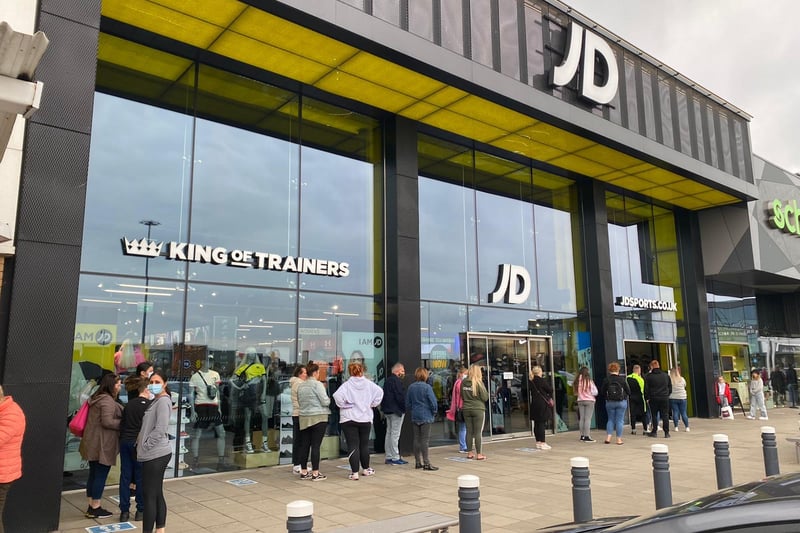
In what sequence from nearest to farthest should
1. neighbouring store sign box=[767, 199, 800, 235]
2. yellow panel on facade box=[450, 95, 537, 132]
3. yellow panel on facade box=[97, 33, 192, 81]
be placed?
yellow panel on facade box=[97, 33, 192, 81] < yellow panel on facade box=[450, 95, 537, 132] < neighbouring store sign box=[767, 199, 800, 235]

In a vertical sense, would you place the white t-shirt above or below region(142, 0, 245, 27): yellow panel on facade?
below

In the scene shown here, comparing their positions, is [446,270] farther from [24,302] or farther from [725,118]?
[725,118]

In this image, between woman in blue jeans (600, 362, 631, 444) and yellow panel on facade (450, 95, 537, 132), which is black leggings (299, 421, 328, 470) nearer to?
yellow panel on facade (450, 95, 537, 132)

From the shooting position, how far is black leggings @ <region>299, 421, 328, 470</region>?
30.3ft

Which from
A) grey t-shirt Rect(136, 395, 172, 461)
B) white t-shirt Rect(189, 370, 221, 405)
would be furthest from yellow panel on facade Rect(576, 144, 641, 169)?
grey t-shirt Rect(136, 395, 172, 461)

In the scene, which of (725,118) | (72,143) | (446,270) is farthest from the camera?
(725,118)

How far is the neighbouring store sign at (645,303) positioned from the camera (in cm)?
1781

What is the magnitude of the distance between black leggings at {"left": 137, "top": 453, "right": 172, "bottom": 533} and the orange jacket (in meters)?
1.09

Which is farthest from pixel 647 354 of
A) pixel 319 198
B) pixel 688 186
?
pixel 319 198

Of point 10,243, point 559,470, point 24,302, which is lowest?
point 559,470

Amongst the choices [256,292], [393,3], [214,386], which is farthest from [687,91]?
[214,386]

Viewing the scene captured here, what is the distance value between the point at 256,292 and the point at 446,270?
4.70 meters

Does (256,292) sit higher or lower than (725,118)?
lower

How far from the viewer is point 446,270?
13.6 meters
